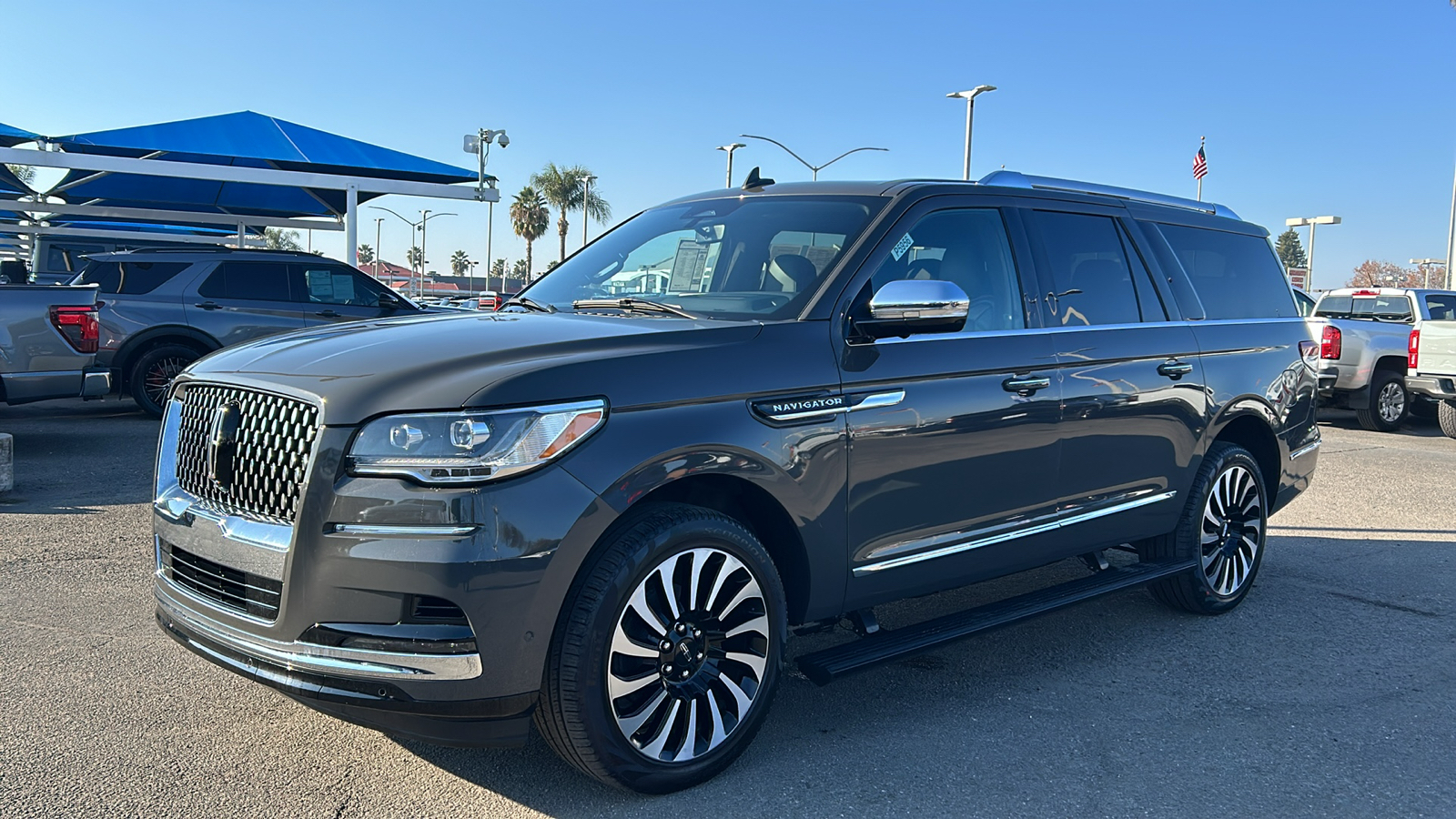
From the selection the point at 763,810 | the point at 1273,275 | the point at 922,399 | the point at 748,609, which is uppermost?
the point at 1273,275

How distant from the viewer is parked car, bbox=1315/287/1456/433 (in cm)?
1384

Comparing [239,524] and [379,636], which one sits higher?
[239,524]

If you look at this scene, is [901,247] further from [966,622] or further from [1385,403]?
[1385,403]

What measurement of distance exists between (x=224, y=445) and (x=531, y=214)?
2915 inches

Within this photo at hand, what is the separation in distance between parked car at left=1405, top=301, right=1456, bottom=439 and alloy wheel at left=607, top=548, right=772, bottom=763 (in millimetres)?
12093

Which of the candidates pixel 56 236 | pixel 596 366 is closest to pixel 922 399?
pixel 596 366

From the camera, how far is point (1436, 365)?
497 inches

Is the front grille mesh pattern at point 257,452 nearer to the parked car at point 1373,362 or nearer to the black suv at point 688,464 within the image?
the black suv at point 688,464

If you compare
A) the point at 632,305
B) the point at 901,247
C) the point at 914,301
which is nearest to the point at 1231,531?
the point at 901,247

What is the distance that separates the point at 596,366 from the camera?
3049 mm

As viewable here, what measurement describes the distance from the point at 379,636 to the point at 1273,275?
5.07 metres

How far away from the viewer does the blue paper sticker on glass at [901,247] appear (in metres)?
3.98

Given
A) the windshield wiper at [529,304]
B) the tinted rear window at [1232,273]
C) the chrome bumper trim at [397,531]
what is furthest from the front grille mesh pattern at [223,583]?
the tinted rear window at [1232,273]

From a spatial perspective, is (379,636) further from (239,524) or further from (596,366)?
(596,366)
